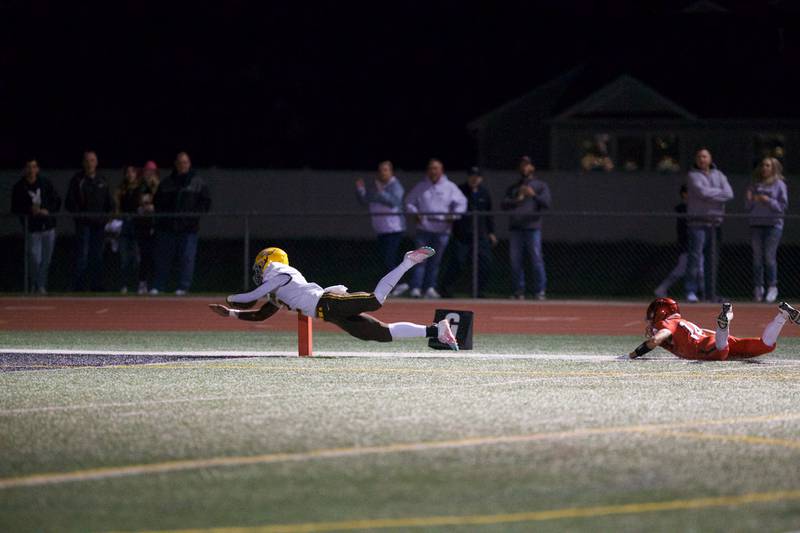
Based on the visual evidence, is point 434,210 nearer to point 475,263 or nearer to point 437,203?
point 437,203

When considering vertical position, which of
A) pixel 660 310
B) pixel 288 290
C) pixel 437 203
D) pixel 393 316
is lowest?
pixel 393 316

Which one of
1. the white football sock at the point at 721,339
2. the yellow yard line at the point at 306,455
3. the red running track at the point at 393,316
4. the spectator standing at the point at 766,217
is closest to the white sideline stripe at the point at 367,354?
the white football sock at the point at 721,339

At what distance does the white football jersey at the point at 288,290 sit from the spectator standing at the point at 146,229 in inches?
362

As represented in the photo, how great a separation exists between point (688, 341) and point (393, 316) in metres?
6.56

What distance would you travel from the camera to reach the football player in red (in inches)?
536

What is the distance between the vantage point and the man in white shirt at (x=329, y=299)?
13891 mm

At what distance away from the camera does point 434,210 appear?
75.3 ft

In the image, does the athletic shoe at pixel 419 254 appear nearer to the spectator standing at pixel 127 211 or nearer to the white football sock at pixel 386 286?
the white football sock at pixel 386 286

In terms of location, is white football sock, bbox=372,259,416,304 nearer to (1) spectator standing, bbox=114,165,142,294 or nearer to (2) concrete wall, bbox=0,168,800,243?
(1) spectator standing, bbox=114,165,142,294

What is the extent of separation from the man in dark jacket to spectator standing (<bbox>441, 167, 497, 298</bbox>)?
3.81 metres

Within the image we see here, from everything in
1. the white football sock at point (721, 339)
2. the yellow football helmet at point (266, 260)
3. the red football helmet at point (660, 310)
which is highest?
the yellow football helmet at point (266, 260)

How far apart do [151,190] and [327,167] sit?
3316 centimetres

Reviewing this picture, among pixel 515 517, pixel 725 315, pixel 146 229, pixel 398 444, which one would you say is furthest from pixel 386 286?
pixel 146 229

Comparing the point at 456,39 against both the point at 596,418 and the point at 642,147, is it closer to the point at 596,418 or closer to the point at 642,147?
the point at 642,147
